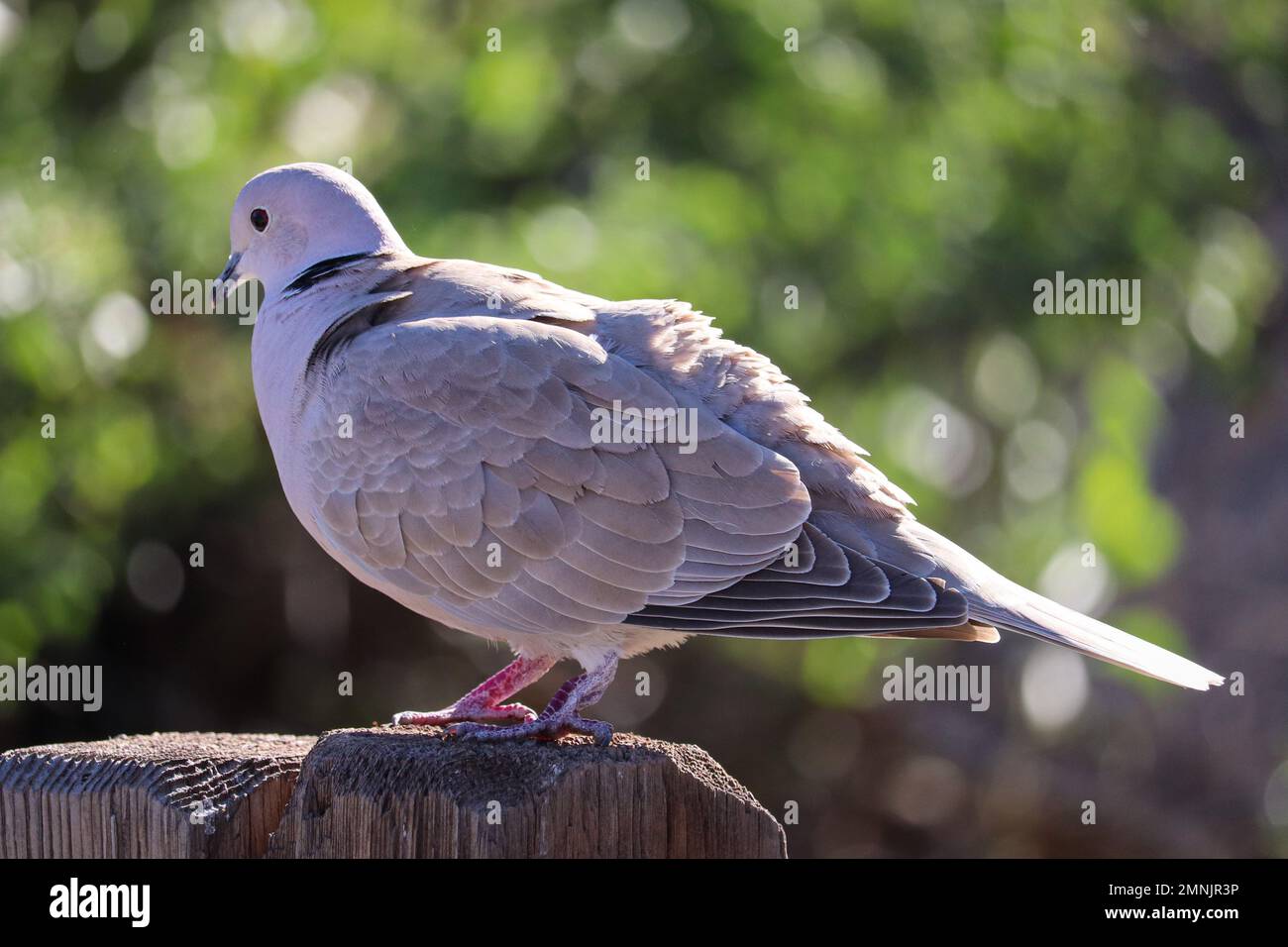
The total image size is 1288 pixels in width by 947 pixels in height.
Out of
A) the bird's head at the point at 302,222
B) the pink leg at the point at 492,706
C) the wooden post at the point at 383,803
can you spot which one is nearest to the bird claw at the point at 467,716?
the pink leg at the point at 492,706

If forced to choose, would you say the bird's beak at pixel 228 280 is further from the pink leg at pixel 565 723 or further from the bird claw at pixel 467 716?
the pink leg at pixel 565 723

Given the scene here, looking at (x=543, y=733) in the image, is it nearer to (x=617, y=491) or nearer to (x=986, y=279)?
(x=617, y=491)

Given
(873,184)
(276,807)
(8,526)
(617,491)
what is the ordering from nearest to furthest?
(276,807) → (617,491) → (8,526) → (873,184)

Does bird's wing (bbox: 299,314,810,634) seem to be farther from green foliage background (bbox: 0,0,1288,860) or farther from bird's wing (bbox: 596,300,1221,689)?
green foliage background (bbox: 0,0,1288,860)

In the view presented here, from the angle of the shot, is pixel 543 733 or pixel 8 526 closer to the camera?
pixel 543 733

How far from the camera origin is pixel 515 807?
2682mm

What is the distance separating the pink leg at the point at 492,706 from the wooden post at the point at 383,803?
60 cm

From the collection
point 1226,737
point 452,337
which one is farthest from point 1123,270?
point 452,337

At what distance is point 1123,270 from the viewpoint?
7.97 metres

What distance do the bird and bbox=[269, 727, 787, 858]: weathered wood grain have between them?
48 centimetres

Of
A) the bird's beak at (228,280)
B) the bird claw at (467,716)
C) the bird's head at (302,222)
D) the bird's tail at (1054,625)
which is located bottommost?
the bird claw at (467,716)

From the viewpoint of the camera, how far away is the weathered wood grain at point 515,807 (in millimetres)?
2697

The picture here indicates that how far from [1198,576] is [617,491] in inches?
279

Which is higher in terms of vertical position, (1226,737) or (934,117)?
(934,117)
